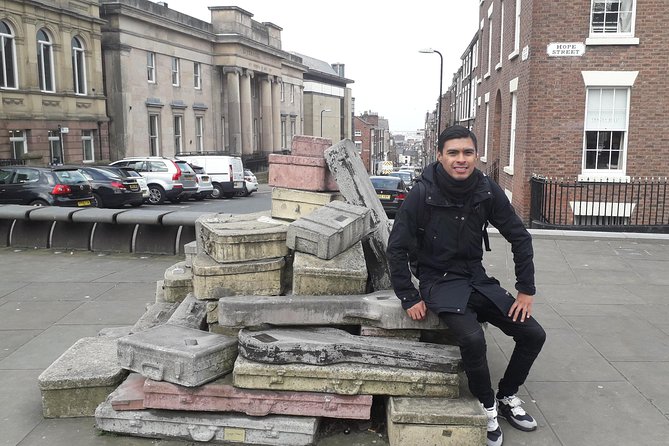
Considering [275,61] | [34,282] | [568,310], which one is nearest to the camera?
[568,310]

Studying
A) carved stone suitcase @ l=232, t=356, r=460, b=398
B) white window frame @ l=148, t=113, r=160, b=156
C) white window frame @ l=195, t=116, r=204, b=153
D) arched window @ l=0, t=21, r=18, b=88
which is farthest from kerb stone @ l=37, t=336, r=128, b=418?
white window frame @ l=195, t=116, r=204, b=153

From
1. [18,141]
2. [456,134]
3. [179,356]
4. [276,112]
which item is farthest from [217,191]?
[276,112]

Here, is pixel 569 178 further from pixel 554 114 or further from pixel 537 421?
pixel 537 421

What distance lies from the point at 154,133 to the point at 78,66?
7380mm

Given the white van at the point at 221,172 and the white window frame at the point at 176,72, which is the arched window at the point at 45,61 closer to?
the white van at the point at 221,172

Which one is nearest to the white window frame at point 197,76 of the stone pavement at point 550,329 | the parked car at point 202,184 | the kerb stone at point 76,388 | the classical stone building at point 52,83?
the classical stone building at point 52,83

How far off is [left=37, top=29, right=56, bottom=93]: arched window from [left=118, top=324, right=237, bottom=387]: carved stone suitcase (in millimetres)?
30628

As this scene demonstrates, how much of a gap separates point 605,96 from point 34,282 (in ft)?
42.6

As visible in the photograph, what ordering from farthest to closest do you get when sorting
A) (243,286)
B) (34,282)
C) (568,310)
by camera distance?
(34,282) < (568,310) < (243,286)

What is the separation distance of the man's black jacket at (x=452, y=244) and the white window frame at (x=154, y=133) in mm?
37953

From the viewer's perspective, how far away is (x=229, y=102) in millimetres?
49750

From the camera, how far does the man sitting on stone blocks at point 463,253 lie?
4.02m

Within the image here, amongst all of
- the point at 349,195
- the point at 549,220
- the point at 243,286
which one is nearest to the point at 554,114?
the point at 549,220

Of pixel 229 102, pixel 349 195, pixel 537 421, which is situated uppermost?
pixel 229 102
